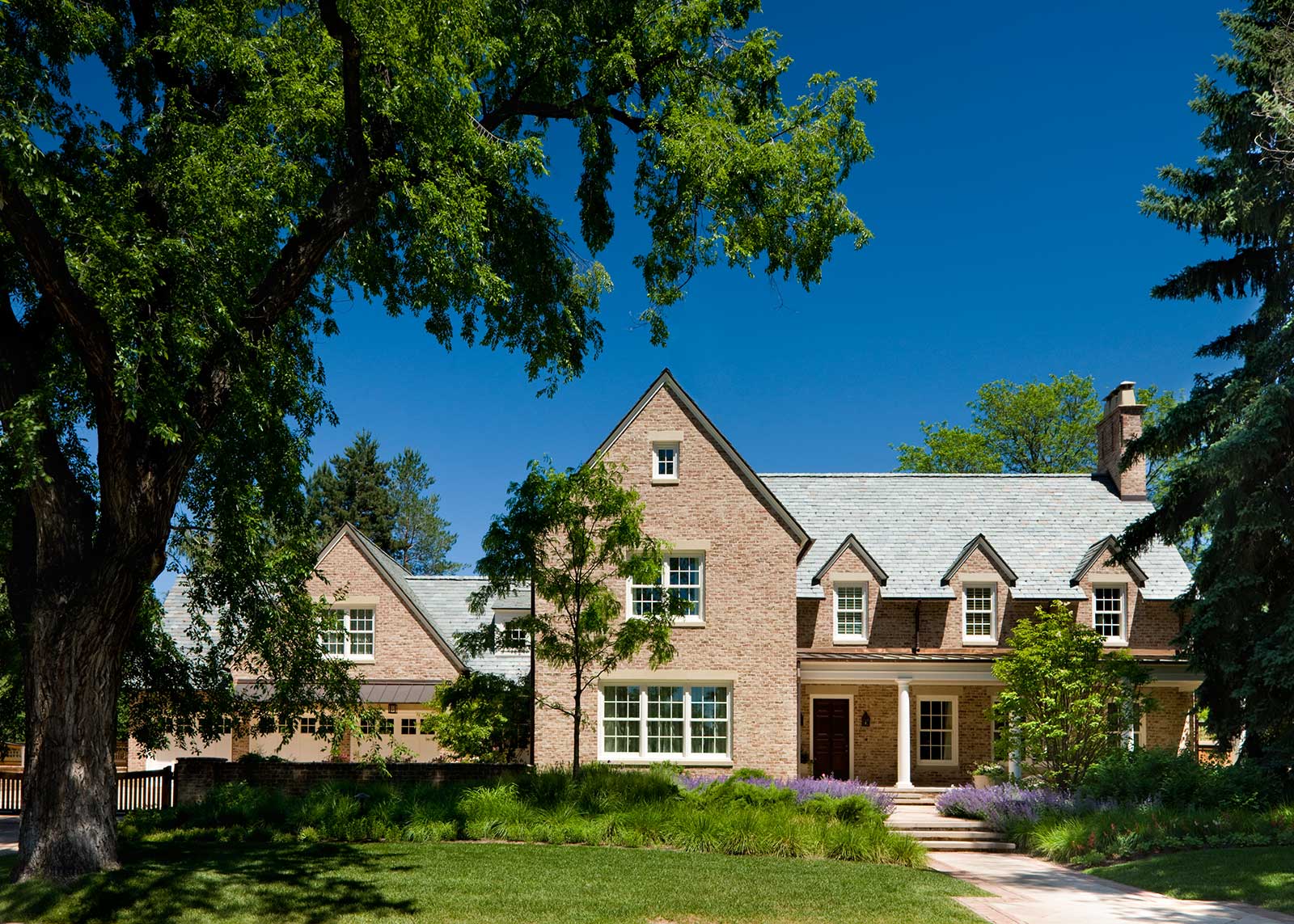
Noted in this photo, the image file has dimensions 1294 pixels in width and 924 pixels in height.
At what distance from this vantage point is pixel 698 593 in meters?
26.0

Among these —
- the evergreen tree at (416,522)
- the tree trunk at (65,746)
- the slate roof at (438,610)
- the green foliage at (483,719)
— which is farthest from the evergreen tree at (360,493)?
the tree trunk at (65,746)

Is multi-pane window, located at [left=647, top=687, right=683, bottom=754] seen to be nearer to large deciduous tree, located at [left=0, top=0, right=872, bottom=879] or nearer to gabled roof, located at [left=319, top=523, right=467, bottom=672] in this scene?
gabled roof, located at [left=319, top=523, right=467, bottom=672]

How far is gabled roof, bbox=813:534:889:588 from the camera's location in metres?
28.8

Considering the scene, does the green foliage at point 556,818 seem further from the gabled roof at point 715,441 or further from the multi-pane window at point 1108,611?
the multi-pane window at point 1108,611

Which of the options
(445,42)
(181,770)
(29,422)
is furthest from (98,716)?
(445,42)

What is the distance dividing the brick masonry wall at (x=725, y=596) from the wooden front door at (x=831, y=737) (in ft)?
13.8

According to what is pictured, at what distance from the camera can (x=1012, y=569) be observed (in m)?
29.9

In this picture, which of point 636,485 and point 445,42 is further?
point 636,485

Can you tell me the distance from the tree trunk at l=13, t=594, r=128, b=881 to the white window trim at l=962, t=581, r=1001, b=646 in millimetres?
22377

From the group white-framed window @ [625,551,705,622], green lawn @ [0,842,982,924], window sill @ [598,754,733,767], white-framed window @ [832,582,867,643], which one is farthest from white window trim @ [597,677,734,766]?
green lawn @ [0,842,982,924]

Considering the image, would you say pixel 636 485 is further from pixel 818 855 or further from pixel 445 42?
pixel 445 42

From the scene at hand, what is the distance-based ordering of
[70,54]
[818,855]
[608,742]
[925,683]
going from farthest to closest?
[925,683] → [608,742] → [818,855] → [70,54]

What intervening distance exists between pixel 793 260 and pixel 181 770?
14516mm

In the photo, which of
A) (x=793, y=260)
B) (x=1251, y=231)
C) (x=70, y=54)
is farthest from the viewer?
(x=1251, y=231)
